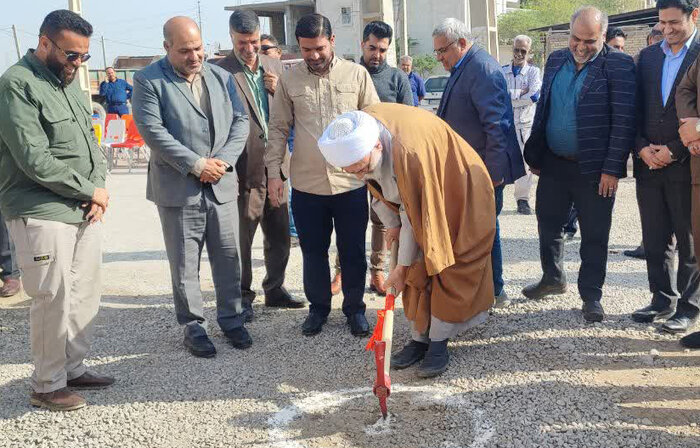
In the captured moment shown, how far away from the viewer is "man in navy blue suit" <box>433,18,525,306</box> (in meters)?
4.79

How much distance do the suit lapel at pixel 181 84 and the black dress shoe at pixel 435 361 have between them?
81.8 inches

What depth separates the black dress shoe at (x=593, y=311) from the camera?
4.89 m

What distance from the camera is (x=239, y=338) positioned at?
4.86m

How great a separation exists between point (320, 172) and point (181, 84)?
3.50 ft

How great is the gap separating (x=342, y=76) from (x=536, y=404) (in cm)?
249

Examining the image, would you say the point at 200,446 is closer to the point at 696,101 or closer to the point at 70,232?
the point at 70,232

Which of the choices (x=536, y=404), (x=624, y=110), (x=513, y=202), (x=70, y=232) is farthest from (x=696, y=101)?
(x=513, y=202)

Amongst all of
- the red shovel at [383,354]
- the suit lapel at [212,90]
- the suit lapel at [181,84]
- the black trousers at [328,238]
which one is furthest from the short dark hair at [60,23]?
the red shovel at [383,354]

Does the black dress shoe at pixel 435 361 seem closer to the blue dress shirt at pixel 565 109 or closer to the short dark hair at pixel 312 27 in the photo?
the blue dress shirt at pixel 565 109

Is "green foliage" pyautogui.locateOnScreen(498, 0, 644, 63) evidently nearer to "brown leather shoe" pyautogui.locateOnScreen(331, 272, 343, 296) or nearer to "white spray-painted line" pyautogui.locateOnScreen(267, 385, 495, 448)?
"brown leather shoe" pyautogui.locateOnScreen(331, 272, 343, 296)

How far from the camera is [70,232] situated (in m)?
3.93

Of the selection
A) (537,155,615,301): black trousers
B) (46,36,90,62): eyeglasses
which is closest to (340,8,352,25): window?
(537,155,615,301): black trousers

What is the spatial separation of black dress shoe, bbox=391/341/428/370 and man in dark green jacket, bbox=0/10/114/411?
186 cm

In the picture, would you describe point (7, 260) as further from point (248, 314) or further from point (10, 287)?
point (248, 314)
